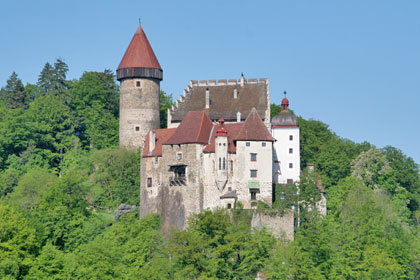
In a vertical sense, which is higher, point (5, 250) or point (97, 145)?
point (97, 145)

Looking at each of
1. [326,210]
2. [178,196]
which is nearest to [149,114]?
[178,196]

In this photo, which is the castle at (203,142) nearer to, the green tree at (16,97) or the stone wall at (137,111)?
the stone wall at (137,111)

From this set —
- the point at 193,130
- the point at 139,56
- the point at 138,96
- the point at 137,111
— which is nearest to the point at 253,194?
the point at 193,130

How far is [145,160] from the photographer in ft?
246

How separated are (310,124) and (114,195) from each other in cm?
1955

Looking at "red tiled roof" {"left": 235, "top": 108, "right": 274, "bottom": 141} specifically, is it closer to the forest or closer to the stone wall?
the forest

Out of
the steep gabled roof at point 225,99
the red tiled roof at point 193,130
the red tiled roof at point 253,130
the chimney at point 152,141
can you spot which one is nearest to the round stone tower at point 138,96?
the steep gabled roof at point 225,99

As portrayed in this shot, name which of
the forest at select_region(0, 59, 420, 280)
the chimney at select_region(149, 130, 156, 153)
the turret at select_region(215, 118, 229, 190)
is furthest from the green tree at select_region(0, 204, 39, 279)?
the turret at select_region(215, 118, 229, 190)

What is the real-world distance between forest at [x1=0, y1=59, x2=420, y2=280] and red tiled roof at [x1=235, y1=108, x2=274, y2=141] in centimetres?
433

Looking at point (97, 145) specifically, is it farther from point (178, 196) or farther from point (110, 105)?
point (178, 196)

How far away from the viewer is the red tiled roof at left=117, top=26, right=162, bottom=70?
8138cm

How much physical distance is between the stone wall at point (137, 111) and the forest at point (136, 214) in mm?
1414

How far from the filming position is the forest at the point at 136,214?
65.9 meters

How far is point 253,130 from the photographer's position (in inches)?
2790
